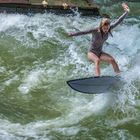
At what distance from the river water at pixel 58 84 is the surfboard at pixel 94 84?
0.54m

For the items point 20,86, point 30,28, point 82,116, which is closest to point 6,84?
point 20,86

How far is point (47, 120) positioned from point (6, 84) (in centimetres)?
232

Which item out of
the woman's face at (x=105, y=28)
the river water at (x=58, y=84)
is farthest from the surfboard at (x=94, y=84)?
the woman's face at (x=105, y=28)

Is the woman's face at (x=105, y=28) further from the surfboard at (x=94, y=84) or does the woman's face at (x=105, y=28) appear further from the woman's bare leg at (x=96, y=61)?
the surfboard at (x=94, y=84)

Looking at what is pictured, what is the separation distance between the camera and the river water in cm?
1137

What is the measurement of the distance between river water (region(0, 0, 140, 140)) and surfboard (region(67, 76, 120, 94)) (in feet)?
1.77

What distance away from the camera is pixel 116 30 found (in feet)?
60.4

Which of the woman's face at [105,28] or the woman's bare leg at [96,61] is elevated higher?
the woman's face at [105,28]

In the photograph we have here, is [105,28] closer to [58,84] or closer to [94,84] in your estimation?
[94,84]

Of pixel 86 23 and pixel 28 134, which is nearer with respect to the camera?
pixel 28 134

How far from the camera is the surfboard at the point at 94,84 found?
11.4 metres

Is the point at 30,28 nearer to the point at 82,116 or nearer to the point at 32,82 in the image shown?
the point at 32,82

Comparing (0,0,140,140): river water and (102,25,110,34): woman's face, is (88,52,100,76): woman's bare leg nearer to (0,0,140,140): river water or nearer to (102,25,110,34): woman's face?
(102,25,110,34): woman's face

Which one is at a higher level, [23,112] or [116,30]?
[116,30]
